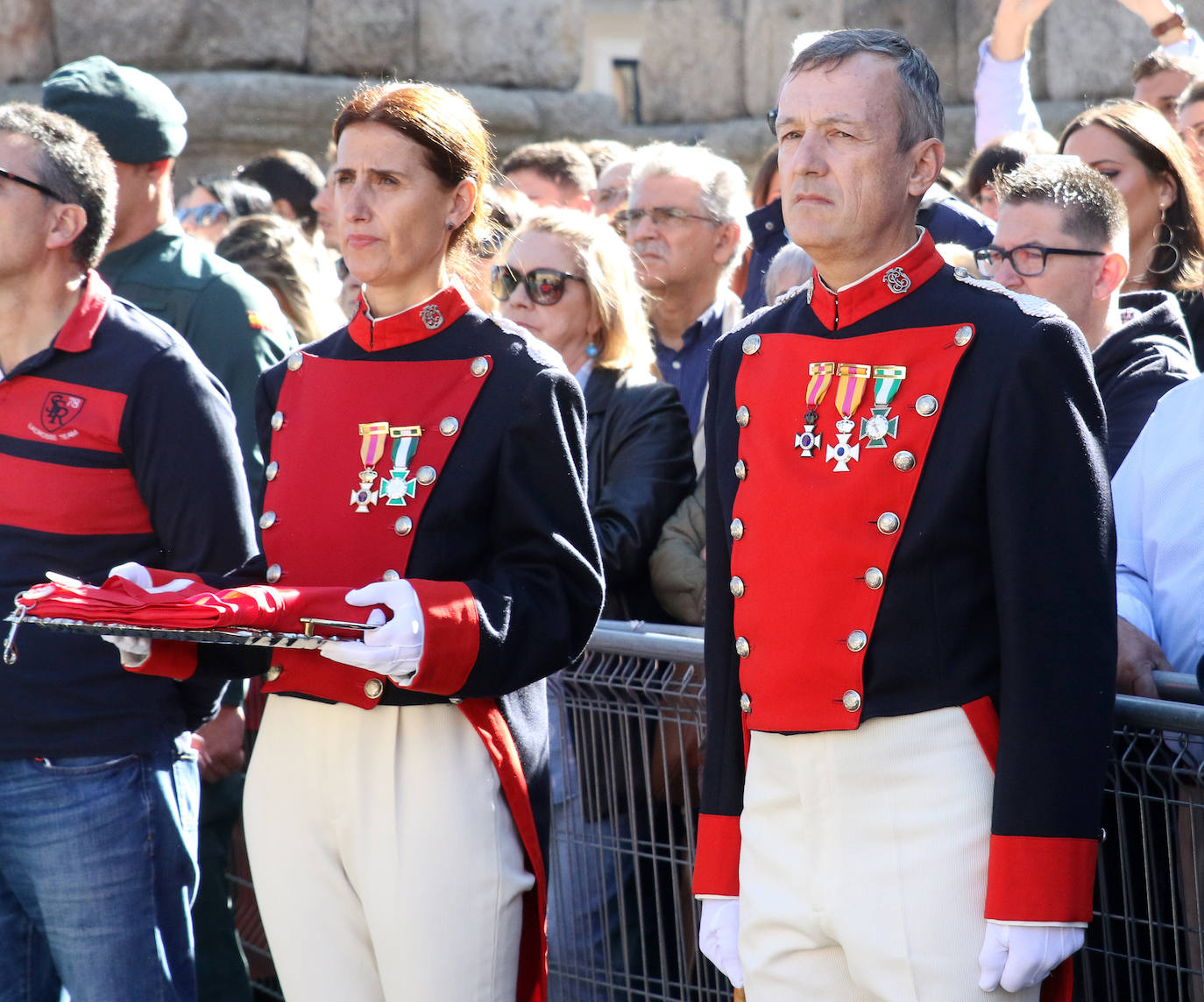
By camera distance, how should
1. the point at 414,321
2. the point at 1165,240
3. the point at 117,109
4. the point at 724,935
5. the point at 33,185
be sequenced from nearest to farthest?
the point at 724,935 → the point at 414,321 → the point at 33,185 → the point at 117,109 → the point at 1165,240

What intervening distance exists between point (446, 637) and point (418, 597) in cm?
7

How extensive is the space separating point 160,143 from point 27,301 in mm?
1052

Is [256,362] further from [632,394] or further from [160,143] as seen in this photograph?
[632,394]

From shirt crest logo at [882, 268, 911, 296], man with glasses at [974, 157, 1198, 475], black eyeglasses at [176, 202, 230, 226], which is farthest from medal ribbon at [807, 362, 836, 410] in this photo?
black eyeglasses at [176, 202, 230, 226]

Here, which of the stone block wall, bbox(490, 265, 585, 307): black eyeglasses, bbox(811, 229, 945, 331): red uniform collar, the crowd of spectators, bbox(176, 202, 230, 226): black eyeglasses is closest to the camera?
bbox(811, 229, 945, 331): red uniform collar

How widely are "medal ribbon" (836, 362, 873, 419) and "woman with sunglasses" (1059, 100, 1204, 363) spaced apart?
202cm

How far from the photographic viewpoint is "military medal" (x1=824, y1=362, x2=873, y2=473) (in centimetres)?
215

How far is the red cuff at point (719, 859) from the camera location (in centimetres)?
232

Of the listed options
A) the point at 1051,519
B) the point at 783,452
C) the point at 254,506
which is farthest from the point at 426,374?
the point at 254,506

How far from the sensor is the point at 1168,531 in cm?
263

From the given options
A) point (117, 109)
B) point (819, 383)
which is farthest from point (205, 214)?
point (819, 383)

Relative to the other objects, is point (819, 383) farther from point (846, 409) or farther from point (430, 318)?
point (430, 318)

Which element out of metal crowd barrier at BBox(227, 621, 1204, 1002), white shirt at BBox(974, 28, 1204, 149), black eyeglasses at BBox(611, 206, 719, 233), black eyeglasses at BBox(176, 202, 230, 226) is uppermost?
white shirt at BBox(974, 28, 1204, 149)

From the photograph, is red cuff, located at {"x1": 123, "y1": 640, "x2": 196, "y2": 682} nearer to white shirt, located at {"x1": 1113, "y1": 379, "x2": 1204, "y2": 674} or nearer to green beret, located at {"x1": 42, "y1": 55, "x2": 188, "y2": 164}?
white shirt, located at {"x1": 1113, "y1": 379, "x2": 1204, "y2": 674}
